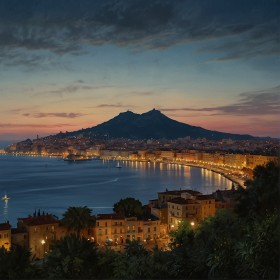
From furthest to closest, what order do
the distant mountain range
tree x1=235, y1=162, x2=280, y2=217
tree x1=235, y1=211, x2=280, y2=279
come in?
1. the distant mountain range
2. tree x1=235, y1=162, x2=280, y2=217
3. tree x1=235, y1=211, x2=280, y2=279

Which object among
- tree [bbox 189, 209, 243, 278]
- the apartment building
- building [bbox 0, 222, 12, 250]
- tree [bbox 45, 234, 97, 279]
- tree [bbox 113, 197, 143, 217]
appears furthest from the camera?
tree [bbox 113, 197, 143, 217]

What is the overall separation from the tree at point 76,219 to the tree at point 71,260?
133 inches

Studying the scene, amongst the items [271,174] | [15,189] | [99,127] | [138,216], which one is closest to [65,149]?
[99,127]

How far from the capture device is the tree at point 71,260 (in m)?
2.54

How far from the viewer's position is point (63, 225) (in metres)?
6.23

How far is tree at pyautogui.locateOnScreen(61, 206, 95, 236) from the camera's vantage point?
6137 millimetres

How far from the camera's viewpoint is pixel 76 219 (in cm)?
618

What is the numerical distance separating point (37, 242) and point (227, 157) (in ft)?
81.0

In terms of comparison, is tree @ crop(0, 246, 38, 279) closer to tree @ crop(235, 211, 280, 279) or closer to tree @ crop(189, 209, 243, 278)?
tree @ crop(189, 209, 243, 278)

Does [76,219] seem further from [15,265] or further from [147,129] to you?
[147,129]

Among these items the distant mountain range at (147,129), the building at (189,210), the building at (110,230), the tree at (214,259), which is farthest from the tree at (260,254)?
the distant mountain range at (147,129)

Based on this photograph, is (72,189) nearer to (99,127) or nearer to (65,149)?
(65,149)

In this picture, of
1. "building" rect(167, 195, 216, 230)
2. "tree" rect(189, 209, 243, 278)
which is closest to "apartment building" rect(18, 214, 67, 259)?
"building" rect(167, 195, 216, 230)

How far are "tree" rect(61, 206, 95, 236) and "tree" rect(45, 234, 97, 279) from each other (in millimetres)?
3383
